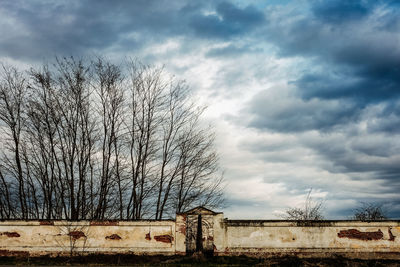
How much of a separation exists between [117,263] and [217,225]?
450 cm

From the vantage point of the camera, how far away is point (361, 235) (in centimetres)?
1630

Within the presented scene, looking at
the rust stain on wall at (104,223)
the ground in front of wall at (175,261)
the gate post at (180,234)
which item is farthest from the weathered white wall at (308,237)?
the rust stain on wall at (104,223)

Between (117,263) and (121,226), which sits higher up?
(121,226)

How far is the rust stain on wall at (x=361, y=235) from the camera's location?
16281 millimetres

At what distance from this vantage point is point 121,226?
16031 mm

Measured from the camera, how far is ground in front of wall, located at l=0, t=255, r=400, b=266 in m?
14.1

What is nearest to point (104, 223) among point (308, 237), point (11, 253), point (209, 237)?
point (11, 253)

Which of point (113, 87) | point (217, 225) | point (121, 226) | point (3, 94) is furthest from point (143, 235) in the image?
point (3, 94)

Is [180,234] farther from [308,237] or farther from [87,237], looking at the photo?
[308,237]

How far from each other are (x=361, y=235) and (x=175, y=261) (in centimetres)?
825

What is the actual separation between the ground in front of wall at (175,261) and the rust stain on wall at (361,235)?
3.37ft

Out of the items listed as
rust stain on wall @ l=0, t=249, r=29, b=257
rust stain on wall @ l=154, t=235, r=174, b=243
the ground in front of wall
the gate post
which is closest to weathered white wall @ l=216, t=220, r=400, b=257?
the ground in front of wall

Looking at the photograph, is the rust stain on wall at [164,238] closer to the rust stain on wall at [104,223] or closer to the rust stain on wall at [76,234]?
the rust stain on wall at [104,223]

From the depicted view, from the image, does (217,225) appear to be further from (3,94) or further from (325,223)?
(3,94)
